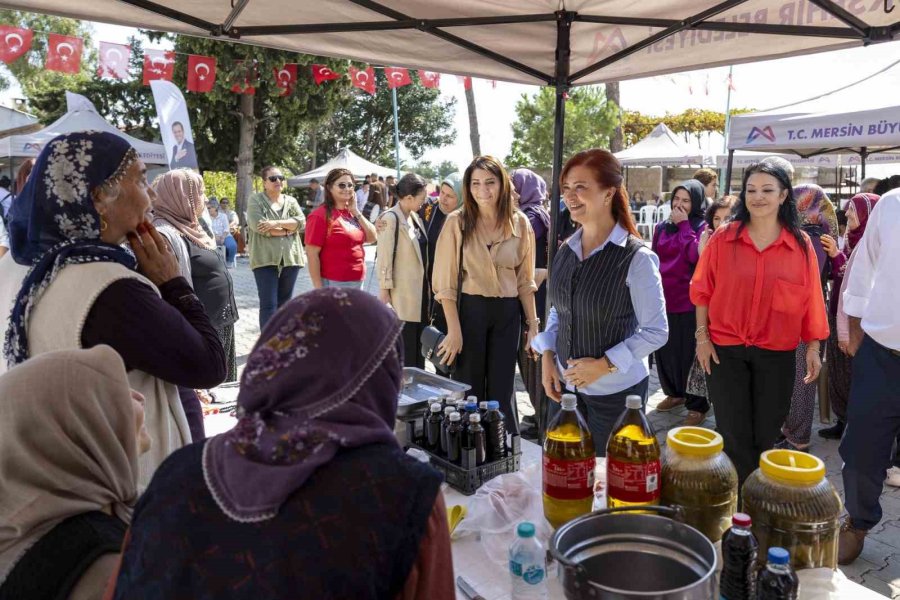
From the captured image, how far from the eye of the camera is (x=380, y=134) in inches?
1379

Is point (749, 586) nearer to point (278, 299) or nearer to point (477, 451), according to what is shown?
point (477, 451)

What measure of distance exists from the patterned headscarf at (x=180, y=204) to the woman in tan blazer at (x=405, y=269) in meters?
1.36

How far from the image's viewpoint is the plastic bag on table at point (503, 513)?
5.90 feet

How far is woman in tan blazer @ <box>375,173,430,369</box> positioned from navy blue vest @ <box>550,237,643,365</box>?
2232mm

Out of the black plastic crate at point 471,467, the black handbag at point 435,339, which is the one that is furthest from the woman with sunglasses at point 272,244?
the black plastic crate at point 471,467

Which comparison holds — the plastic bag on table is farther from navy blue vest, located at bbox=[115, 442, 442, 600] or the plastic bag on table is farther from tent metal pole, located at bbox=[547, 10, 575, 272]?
tent metal pole, located at bbox=[547, 10, 575, 272]

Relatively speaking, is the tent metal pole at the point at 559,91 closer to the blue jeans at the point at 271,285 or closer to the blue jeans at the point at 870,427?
the blue jeans at the point at 870,427

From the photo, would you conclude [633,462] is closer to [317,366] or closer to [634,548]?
[634,548]

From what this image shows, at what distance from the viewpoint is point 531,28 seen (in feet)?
11.0

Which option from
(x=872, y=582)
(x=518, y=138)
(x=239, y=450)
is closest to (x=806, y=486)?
(x=239, y=450)

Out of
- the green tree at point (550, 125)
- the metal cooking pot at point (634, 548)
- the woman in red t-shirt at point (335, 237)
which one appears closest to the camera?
the metal cooking pot at point (634, 548)

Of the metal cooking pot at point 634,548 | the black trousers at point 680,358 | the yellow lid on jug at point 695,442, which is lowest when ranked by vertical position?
the black trousers at point 680,358

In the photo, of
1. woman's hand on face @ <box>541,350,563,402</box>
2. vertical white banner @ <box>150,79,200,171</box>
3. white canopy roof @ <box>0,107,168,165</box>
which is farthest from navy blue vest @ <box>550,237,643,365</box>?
white canopy roof @ <box>0,107,168,165</box>

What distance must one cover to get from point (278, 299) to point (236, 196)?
14.3m
